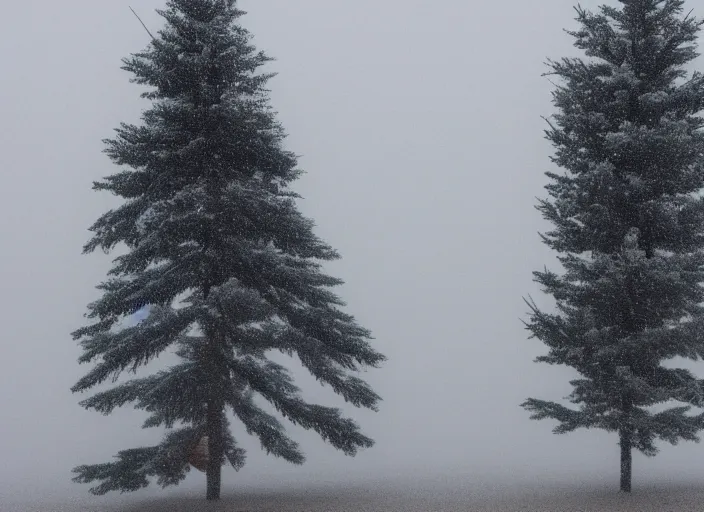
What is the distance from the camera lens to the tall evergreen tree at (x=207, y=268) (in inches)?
535

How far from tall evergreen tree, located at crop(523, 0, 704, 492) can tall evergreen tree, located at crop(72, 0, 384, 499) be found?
14.8 feet

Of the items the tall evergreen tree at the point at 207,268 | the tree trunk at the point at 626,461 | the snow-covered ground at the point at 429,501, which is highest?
the tall evergreen tree at the point at 207,268

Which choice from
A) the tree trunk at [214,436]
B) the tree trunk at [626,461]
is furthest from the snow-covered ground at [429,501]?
the tree trunk at [214,436]

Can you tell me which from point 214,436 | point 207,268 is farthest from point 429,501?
point 207,268

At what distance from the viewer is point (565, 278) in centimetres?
1520

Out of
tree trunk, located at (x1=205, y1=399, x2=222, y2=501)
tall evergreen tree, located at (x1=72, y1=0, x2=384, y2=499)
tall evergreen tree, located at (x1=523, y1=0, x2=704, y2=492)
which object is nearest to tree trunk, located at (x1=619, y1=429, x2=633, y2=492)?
tall evergreen tree, located at (x1=523, y1=0, x2=704, y2=492)

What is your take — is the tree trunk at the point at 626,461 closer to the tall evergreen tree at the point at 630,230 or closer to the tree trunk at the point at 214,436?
the tall evergreen tree at the point at 630,230

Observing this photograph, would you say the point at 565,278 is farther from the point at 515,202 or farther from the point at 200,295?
the point at 515,202

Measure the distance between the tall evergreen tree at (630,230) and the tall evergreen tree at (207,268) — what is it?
4.51m

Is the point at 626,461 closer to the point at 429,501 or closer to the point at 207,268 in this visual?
the point at 429,501

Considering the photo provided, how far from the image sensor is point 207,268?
45.8 ft

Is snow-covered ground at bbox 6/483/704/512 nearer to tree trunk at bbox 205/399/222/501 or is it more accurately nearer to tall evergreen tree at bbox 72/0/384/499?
tree trunk at bbox 205/399/222/501

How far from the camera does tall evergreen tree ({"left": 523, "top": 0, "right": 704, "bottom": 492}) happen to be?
13922mm

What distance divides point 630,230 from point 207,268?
8.68m
